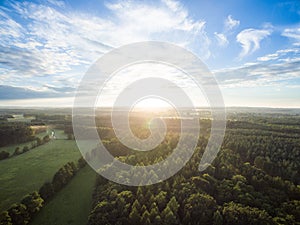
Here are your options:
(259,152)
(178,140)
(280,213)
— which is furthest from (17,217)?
(259,152)

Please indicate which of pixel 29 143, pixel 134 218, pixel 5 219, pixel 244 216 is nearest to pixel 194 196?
pixel 244 216

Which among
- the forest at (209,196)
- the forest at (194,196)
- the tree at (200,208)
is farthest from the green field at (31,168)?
the tree at (200,208)

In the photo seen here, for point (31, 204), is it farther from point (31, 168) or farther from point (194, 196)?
point (194, 196)

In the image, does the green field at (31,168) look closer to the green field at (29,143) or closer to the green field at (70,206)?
the green field at (70,206)

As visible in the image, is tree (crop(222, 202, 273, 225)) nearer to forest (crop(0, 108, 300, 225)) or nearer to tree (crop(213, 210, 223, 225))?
forest (crop(0, 108, 300, 225))

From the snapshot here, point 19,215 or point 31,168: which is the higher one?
point 31,168

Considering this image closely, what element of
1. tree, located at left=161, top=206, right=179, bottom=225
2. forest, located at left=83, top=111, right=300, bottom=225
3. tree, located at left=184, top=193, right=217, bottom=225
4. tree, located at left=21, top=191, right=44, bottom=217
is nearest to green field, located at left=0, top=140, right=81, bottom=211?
tree, located at left=21, top=191, right=44, bottom=217

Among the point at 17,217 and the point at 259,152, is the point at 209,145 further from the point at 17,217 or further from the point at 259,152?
the point at 17,217
